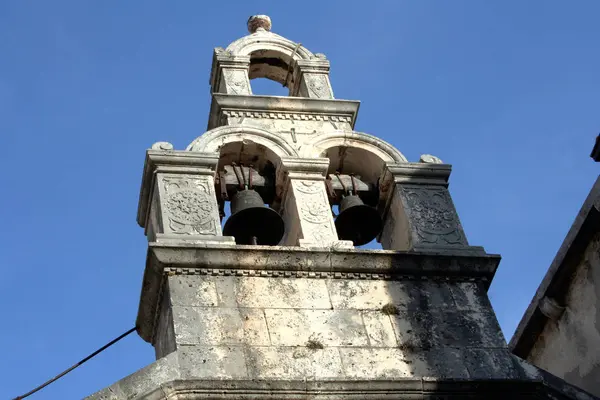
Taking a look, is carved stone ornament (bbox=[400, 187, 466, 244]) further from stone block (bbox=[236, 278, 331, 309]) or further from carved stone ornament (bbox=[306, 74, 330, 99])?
carved stone ornament (bbox=[306, 74, 330, 99])

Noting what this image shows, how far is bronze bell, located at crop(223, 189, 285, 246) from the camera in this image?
39.3ft

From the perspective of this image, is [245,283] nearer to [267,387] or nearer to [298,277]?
[298,277]

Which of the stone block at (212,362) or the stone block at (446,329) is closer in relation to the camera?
the stone block at (212,362)

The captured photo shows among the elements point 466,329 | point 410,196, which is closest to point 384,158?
point 410,196

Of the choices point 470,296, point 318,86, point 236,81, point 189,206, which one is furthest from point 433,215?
point 236,81

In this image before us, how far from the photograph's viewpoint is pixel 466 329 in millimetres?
10812

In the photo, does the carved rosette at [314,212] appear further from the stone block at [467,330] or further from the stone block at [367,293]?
the stone block at [467,330]

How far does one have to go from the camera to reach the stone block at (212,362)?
32.2 feet

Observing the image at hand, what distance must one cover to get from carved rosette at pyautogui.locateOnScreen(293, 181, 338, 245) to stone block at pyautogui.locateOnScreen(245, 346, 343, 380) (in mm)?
1499

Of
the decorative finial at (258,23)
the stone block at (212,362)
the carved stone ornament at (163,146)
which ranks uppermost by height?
the decorative finial at (258,23)

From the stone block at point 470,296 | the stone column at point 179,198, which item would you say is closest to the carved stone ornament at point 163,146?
the stone column at point 179,198

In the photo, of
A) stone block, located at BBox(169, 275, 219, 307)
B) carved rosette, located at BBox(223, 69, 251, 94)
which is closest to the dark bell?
carved rosette, located at BBox(223, 69, 251, 94)

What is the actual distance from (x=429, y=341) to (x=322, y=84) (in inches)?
165

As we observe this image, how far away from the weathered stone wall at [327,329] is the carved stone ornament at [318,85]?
3.21 metres
